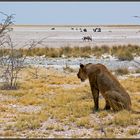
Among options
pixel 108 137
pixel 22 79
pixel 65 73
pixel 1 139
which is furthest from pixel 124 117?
pixel 65 73

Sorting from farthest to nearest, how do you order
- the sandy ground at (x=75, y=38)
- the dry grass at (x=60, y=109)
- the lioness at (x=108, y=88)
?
the sandy ground at (x=75, y=38) → the lioness at (x=108, y=88) → the dry grass at (x=60, y=109)

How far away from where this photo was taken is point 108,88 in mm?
12195

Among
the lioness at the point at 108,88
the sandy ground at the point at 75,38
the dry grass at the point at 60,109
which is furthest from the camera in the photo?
the sandy ground at the point at 75,38

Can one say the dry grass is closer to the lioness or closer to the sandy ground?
the lioness

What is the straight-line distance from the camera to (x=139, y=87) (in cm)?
1773

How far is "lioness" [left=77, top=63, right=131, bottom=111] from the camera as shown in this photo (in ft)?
39.5

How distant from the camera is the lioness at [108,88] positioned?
12.0 metres

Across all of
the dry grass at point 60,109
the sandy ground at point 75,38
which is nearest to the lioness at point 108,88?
the dry grass at point 60,109

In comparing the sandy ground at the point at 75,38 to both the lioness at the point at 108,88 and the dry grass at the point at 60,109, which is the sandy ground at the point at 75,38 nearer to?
the dry grass at the point at 60,109

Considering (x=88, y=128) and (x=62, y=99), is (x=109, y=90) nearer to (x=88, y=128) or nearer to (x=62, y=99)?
(x=88, y=128)

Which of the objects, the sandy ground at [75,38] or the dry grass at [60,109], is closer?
the dry grass at [60,109]

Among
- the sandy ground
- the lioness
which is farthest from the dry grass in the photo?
the sandy ground

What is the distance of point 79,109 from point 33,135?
323 centimetres

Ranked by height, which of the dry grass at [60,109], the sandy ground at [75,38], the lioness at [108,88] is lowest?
the sandy ground at [75,38]
